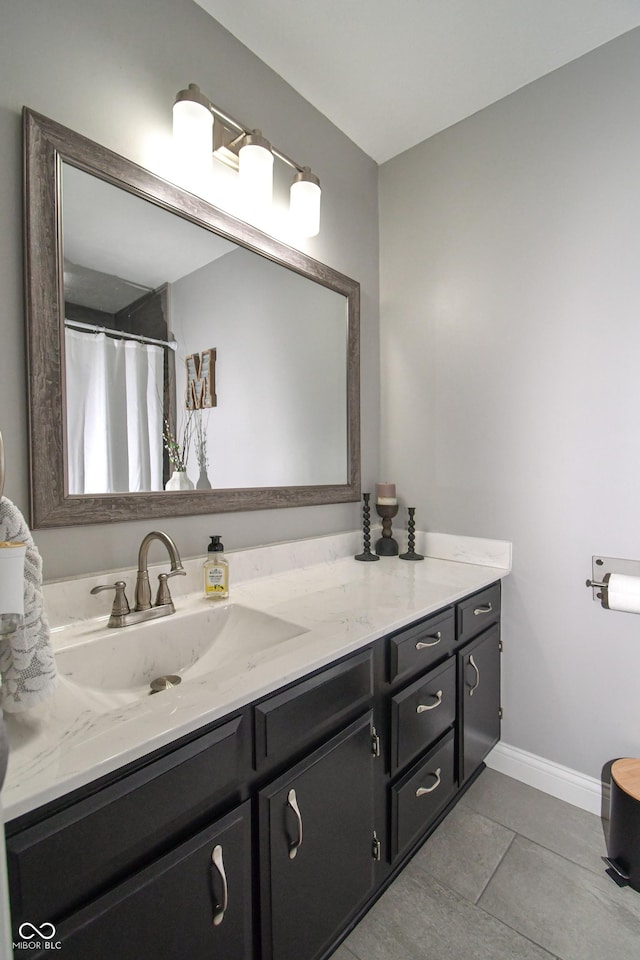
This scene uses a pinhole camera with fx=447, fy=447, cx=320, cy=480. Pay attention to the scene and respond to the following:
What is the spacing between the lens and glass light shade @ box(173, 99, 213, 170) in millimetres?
1241

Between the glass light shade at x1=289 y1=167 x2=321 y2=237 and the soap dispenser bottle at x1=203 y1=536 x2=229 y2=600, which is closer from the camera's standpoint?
the soap dispenser bottle at x1=203 y1=536 x2=229 y2=600

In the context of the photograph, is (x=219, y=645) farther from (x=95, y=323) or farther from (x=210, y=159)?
(x=210, y=159)

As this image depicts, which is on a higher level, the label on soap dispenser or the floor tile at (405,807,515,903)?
the label on soap dispenser

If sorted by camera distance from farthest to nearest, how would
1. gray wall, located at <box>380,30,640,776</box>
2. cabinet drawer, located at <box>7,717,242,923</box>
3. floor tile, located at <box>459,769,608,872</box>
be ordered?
1. gray wall, located at <box>380,30,640,776</box>
2. floor tile, located at <box>459,769,608,872</box>
3. cabinet drawer, located at <box>7,717,242,923</box>

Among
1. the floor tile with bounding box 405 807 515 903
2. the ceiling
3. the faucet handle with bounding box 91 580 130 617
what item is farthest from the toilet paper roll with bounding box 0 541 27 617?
the ceiling

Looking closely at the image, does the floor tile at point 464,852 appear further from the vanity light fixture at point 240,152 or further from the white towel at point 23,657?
the vanity light fixture at point 240,152

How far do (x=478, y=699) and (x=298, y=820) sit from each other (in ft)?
3.10

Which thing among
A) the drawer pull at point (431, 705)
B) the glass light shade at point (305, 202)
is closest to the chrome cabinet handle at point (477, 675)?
the drawer pull at point (431, 705)

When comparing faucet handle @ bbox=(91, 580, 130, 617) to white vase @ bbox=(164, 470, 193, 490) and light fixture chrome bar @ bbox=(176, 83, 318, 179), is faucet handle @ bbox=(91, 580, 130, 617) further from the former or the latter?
light fixture chrome bar @ bbox=(176, 83, 318, 179)

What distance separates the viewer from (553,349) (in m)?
1.66

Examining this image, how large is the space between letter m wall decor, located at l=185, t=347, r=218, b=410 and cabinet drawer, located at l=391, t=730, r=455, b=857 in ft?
4.02

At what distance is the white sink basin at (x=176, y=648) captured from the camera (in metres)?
0.99

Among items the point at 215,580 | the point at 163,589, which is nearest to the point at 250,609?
the point at 215,580

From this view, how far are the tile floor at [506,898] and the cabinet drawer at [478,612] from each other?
644mm
